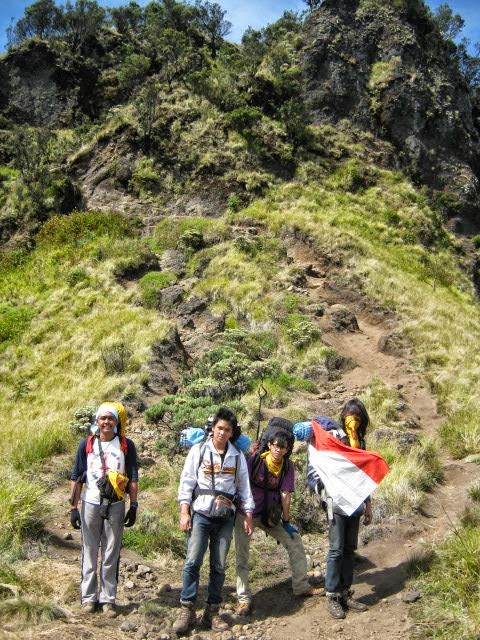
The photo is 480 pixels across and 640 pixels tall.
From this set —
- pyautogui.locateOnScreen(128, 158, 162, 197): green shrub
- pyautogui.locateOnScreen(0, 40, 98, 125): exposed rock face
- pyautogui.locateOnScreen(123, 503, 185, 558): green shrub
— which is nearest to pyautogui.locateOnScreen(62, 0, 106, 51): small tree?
pyautogui.locateOnScreen(0, 40, 98, 125): exposed rock face

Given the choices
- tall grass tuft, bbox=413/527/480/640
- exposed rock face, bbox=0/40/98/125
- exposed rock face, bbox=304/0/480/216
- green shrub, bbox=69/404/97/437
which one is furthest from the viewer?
exposed rock face, bbox=0/40/98/125

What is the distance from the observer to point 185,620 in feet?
14.3

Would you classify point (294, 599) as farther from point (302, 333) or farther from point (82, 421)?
point (302, 333)

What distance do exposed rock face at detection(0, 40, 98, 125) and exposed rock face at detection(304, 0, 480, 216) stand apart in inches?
504

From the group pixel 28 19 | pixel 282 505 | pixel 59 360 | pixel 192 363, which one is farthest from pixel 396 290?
pixel 28 19

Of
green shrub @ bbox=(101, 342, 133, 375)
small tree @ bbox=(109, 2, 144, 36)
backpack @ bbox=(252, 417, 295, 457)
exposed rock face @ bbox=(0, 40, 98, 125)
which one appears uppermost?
small tree @ bbox=(109, 2, 144, 36)

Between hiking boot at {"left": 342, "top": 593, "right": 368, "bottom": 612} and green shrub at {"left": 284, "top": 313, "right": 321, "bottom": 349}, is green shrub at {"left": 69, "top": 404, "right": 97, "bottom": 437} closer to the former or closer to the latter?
hiking boot at {"left": 342, "top": 593, "right": 368, "bottom": 612}

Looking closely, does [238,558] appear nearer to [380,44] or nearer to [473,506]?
[473,506]

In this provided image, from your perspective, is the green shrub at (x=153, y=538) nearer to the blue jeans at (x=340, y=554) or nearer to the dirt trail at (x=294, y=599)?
the dirt trail at (x=294, y=599)

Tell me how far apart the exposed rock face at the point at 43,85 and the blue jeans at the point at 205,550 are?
30687 millimetres

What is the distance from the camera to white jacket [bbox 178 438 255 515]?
4535 millimetres

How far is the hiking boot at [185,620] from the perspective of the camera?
4332 millimetres

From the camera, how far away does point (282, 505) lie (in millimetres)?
4797

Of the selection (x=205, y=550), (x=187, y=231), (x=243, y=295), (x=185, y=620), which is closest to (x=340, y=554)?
(x=205, y=550)
